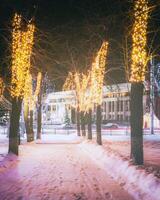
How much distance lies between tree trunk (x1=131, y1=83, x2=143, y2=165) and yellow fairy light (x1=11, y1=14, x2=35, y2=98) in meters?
8.15

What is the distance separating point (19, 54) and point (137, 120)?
8968 millimetres

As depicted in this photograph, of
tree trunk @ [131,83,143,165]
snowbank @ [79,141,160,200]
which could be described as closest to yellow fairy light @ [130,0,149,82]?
tree trunk @ [131,83,143,165]

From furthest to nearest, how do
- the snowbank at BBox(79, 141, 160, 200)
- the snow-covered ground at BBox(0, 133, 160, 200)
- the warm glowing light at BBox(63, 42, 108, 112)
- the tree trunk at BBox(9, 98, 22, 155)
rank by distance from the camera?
1. the warm glowing light at BBox(63, 42, 108, 112)
2. the tree trunk at BBox(9, 98, 22, 155)
3. the snow-covered ground at BBox(0, 133, 160, 200)
4. the snowbank at BBox(79, 141, 160, 200)

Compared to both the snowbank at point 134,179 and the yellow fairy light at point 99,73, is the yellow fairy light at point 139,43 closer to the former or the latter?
the snowbank at point 134,179

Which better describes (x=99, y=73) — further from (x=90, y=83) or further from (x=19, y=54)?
(x=90, y=83)

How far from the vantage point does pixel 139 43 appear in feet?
55.4

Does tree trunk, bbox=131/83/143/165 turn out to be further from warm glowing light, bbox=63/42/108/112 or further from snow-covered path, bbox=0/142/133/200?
warm glowing light, bbox=63/42/108/112

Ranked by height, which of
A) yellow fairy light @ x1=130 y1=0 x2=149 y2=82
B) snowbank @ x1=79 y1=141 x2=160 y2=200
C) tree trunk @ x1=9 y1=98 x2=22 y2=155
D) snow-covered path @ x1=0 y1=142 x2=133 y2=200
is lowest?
snow-covered path @ x1=0 y1=142 x2=133 y2=200

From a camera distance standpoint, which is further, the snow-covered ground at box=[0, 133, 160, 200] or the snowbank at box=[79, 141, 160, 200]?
the snow-covered ground at box=[0, 133, 160, 200]

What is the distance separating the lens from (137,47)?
55.3 ft

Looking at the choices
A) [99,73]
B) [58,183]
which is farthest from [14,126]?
[58,183]

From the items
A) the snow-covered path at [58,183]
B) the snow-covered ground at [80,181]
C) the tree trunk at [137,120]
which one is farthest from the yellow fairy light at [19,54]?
the tree trunk at [137,120]

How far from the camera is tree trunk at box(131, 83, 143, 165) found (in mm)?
16781

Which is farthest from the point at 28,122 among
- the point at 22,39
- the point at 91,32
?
the point at 22,39
